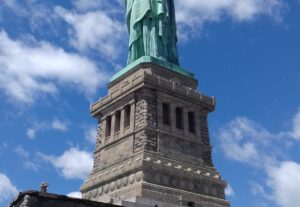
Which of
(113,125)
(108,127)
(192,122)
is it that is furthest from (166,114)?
(108,127)

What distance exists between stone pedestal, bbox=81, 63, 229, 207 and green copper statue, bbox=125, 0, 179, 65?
2470 millimetres

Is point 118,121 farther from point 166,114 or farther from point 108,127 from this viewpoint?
point 166,114

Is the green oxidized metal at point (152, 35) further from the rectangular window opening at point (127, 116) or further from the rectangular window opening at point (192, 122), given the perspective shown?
the rectangular window opening at point (192, 122)

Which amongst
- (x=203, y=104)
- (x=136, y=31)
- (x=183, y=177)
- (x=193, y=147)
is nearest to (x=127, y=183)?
(x=183, y=177)

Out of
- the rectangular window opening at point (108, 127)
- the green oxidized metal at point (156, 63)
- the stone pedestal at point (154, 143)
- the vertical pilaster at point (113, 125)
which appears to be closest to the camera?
the stone pedestal at point (154, 143)

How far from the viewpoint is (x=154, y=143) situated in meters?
36.7

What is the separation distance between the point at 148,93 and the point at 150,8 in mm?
9288

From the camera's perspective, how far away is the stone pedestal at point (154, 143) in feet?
115

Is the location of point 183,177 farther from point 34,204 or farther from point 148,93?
point 34,204

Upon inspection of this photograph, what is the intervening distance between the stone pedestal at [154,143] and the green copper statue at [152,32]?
8.10 feet

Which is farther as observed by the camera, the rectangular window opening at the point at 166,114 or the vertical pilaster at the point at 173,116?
the rectangular window opening at the point at 166,114

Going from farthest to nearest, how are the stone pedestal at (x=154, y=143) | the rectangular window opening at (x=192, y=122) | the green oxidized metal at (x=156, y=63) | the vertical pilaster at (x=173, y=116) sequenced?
the green oxidized metal at (x=156, y=63) < the rectangular window opening at (x=192, y=122) < the vertical pilaster at (x=173, y=116) < the stone pedestal at (x=154, y=143)

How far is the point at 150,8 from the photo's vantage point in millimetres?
43469

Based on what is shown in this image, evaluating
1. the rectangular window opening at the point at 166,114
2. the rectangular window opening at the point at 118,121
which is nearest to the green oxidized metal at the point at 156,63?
the rectangular window opening at the point at 118,121
